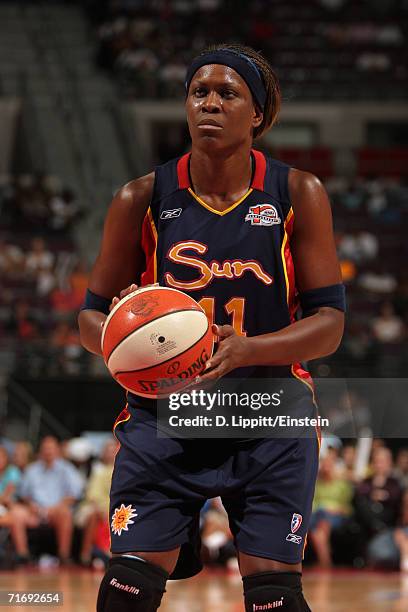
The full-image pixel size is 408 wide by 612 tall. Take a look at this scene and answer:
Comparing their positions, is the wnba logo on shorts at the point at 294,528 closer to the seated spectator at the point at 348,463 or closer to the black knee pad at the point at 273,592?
the black knee pad at the point at 273,592

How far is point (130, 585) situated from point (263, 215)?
1.29 meters

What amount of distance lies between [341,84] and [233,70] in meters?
19.8

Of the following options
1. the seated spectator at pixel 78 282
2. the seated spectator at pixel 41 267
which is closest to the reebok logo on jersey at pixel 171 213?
the seated spectator at pixel 78 282

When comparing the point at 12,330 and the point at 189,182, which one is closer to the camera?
the point at 189,182

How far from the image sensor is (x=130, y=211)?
3580 mm

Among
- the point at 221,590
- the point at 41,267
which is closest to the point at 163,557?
the point at 221,590

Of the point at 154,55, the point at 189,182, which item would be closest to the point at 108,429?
the point at 189,182

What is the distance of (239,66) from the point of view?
138 inches

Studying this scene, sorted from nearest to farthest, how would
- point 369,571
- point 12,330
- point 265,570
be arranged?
1. point 265,570
2. point 369,571
3. point 12,330

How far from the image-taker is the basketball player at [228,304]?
329 cm

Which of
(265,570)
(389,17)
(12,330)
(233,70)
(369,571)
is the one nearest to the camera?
(265,570)

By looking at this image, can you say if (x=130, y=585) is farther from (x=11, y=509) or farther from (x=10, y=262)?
(x=10, y=262)

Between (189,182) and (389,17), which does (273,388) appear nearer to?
(189,182)

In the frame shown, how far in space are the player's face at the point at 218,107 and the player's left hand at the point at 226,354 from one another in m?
0.67
